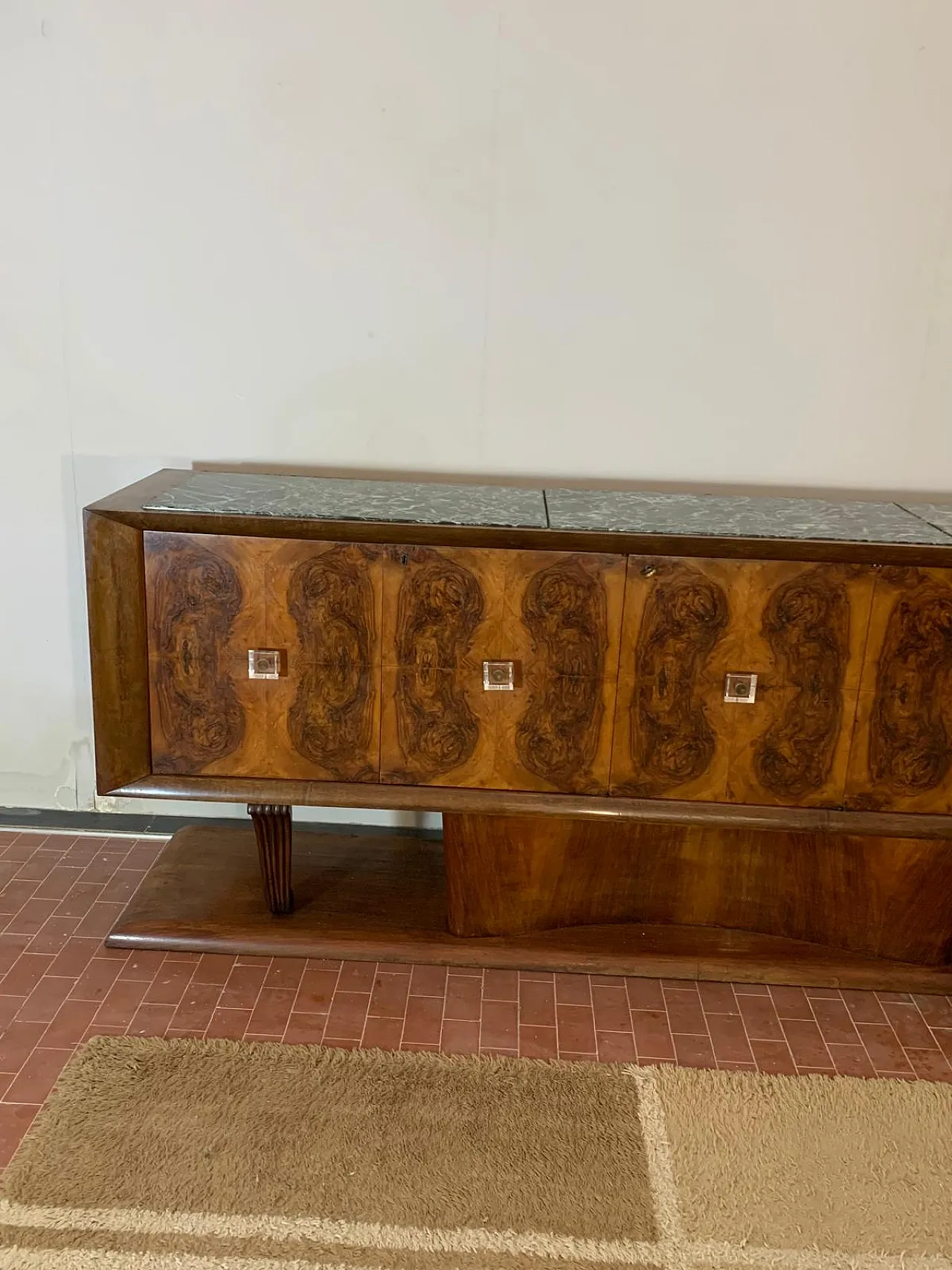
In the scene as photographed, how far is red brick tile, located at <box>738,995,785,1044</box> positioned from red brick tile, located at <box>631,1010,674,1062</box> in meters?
0.15

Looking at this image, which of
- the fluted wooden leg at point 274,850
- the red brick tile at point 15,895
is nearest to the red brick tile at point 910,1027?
the fluted wooden leg at point 274,850

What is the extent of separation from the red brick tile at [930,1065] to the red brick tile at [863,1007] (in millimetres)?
92

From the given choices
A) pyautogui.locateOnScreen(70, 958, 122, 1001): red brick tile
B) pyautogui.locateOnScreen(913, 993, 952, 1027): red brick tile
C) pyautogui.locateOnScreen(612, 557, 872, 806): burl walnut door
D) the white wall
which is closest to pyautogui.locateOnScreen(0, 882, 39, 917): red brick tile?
pyautogui.locateOnScreen(70, 958, 122, 1001): red brick tile

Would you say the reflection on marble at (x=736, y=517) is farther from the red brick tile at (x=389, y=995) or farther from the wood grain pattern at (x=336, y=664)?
the red brick tile at (x=389, y=995)

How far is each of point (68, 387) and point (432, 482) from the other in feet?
2.50

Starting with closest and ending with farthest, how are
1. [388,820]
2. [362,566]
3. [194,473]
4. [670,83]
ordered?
[362,566] → [670,83] → [194,473] → [388,820]

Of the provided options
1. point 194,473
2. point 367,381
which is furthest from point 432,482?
point 194,473

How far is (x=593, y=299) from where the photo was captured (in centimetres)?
216

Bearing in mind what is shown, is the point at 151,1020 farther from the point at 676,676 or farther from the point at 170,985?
the point at 676,676

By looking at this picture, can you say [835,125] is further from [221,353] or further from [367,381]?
[221,353]

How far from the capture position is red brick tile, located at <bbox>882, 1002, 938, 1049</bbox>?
76.2 inches

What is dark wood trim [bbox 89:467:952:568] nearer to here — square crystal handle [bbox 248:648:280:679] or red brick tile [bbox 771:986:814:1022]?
square crystal handle [bbox 248:648:280:679]

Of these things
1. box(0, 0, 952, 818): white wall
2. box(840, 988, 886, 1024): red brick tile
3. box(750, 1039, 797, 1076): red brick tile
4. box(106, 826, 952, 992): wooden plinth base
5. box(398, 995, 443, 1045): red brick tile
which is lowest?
box(840, 988, 886, 1024): red brick tile

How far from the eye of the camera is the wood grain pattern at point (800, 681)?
1815mm
